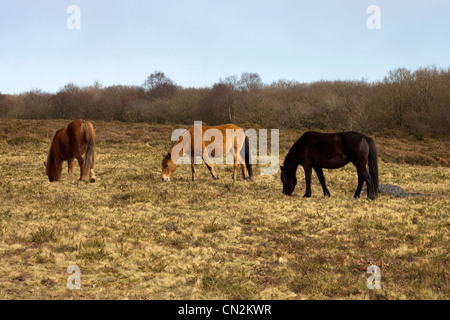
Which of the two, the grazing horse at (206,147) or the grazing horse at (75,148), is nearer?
the grazing horse at (75,148)

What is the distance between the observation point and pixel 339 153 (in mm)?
10117

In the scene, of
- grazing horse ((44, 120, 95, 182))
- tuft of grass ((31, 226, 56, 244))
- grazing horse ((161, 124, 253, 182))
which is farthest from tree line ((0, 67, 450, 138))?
tuft of grass ((31, 226, 56, 244))

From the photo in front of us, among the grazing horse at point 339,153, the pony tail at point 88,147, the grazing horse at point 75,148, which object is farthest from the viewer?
the grazing horse at point 75,148

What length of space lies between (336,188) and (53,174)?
9.62m

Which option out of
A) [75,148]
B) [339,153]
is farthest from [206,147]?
[339,153]

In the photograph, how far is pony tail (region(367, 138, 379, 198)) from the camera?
9881mm

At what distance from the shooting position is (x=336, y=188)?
1355cm

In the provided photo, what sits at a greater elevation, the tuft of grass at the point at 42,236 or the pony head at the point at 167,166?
the pony head at the point at 167,166

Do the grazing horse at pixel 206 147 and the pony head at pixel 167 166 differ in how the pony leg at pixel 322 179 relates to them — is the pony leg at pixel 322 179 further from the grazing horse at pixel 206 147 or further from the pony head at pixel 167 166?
the pony head at pixel 167 166

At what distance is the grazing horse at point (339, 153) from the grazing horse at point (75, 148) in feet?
20.4

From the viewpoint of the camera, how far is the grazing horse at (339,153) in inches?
389

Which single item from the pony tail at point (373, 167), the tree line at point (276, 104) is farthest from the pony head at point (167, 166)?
the tree line at point (276, 104)

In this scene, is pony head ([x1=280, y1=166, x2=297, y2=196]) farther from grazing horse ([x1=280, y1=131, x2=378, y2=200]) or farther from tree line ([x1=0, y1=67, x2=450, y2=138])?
tree line ([x1=0, y1=67, x2=450, y2=138])

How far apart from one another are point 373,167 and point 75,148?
8.86 meters
